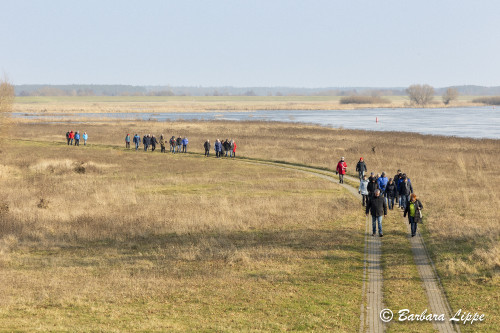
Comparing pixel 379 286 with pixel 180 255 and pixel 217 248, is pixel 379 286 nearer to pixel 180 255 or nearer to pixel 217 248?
pixel 217 248

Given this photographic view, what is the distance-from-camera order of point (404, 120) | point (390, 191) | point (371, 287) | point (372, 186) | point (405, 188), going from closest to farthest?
point (371, 287), point (372, 186), point (405, 188), point (390, 191), point (404, 120)

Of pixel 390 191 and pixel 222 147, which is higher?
pixel 390 191

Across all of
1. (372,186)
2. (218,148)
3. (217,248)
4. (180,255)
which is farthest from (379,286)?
(218,148)

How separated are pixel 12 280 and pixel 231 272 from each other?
6154mm

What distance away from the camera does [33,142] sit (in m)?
61.2

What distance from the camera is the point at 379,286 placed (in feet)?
47.6

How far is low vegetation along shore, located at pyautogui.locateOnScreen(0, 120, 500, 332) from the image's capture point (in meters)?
12.9

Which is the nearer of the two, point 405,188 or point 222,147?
point 405,188

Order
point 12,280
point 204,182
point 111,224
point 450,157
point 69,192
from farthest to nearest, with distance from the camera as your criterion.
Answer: point 450,157
point 204,182
point 69,192
point 111,224
point 12,280

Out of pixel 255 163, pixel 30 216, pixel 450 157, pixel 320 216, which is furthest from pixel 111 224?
pixel 450 157

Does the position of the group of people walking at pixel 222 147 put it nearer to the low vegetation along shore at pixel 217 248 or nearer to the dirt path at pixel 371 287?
the low vegetation along shore at pixel 217 248

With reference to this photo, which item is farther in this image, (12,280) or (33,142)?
(33,142)

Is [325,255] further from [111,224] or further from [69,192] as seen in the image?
[69,192]

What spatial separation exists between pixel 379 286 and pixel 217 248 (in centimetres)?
608
